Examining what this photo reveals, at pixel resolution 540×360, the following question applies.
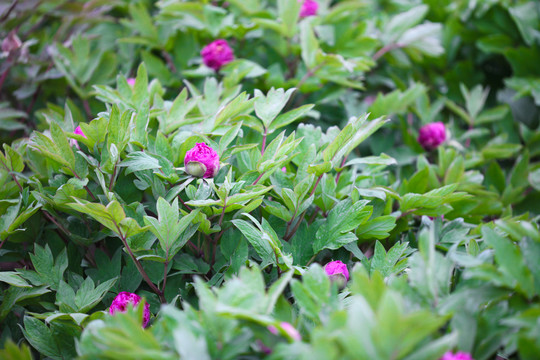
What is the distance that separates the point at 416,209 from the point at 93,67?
0.83 meters

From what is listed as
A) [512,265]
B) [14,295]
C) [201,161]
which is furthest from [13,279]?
[512,265]

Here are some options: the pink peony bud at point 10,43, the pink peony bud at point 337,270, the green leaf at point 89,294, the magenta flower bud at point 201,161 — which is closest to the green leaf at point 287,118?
the magenta flower bud at point 201,161

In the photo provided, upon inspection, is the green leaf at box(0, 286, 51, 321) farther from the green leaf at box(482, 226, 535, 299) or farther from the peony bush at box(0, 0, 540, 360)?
the green leaf at box(482, 226, 535, 299)

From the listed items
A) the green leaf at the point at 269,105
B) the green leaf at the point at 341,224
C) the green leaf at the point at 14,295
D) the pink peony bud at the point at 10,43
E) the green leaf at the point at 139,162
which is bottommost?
the green leaf at the point at 14,295

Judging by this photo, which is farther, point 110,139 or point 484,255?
point 110,139

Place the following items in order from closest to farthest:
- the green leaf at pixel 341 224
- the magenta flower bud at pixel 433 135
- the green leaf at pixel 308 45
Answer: the green leaf at pixel 341 224, the green leaf at pixel 308 45, the magenta flower bud at pixel 433 135

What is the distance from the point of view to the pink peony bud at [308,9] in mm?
1238

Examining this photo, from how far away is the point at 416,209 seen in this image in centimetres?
84

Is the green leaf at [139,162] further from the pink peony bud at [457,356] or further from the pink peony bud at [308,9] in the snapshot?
the pink peony bud at [308,9]

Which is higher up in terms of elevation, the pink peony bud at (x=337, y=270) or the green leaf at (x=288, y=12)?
the green leaf at (x=288, y=12)

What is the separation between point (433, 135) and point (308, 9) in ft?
1.51

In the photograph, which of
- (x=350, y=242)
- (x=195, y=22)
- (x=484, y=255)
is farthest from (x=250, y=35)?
(x=484, y=255)

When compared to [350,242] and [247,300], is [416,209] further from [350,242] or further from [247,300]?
[247,300]

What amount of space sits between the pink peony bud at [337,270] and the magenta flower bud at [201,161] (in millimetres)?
235
